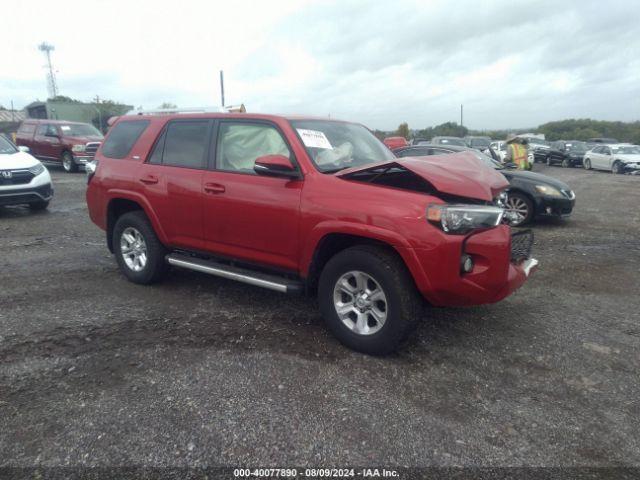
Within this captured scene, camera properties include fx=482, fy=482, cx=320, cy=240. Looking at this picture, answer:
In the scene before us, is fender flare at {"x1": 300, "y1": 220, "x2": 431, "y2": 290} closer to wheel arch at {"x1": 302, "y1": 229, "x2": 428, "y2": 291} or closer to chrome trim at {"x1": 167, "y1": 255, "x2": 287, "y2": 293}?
wheel arch at {"x1": 302, "y1": 229, "x2": 428, "y2": 291}

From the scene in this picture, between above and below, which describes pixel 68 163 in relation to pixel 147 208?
below

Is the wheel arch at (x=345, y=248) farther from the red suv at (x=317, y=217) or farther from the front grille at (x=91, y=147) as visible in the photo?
the front grille at (x=91, y=147)

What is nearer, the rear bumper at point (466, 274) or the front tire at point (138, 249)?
the rear bumper at point (466, 274)

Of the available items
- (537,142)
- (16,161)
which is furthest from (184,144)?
(537,142)

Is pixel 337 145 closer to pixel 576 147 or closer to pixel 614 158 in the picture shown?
pixel 614 158

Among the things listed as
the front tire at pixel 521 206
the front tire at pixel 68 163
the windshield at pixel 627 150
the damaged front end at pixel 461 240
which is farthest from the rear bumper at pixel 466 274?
the windshield at pixel 627 150

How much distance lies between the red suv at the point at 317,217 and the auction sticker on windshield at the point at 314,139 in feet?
0.04

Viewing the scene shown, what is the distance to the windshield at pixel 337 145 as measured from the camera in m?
4.04

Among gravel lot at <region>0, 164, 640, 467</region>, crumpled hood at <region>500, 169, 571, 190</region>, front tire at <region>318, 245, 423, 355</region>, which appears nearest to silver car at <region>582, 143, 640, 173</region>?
crumpled hood at <region>500, 169, 571, 190</region>

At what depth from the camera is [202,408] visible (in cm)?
295

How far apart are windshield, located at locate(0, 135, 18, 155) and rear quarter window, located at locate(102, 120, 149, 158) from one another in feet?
17.1

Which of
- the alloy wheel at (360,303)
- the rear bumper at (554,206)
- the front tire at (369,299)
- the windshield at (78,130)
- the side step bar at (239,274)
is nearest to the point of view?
the front tire at (369,299)

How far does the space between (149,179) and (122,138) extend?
2.73ft

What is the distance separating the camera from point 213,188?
4.31 m
